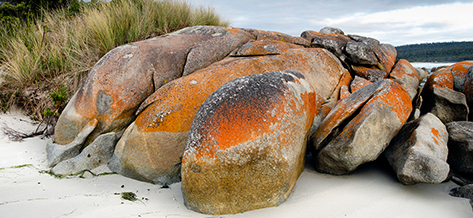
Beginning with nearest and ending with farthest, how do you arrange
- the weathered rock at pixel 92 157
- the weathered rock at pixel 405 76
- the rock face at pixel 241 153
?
the rock face at pixel 241 153
the weathered rock at pixel 92 157
the weathered rock at pixel 405 76

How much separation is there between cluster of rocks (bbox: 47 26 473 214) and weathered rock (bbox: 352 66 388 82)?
21mm

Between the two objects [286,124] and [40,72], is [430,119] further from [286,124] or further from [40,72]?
[40,72]

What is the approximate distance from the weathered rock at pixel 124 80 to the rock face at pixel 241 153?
190 cm

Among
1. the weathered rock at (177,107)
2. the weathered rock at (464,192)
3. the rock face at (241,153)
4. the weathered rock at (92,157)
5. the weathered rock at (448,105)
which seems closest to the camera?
the rock face at (241,153)

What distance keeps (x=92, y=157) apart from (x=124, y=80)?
1265mm

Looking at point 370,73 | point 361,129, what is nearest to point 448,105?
point 370,73

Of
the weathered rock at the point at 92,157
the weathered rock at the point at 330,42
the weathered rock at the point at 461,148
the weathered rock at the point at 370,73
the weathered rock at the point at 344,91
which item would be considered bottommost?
A: the weathered rock at the point at 92,157

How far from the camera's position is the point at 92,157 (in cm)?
438

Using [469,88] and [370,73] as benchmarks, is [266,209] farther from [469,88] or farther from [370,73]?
[469,88]

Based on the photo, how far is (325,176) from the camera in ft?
12.8

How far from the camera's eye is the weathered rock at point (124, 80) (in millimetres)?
4602

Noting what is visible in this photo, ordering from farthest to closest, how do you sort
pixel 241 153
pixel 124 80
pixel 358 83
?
1. pixel 358 83
2. pixel 124 80
3. pixel 241 153

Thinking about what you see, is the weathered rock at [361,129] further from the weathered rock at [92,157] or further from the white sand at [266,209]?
the weathered rock at [92,157]

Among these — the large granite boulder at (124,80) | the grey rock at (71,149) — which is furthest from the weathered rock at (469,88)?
the grey rock at (71,149)
